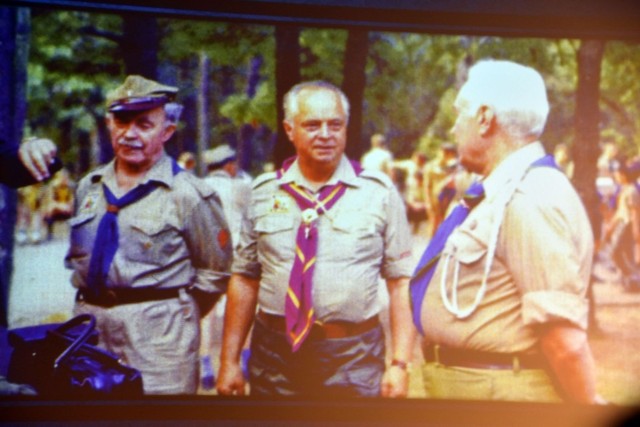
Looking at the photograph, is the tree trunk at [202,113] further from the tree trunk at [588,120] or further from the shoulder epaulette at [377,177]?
the tree trunk at [588,120]

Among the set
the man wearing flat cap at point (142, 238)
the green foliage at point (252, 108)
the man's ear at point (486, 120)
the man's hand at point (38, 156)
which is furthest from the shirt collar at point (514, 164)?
the man's hand at point (38, 156)

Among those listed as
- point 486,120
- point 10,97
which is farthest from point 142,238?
point 486,120

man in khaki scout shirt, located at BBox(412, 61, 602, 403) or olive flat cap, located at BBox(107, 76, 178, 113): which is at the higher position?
olive flat cap, located at BBox(107, 76, 178, 113)

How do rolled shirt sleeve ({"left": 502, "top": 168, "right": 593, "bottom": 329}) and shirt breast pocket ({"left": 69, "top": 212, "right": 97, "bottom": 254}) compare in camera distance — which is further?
shirt breast pocket ({"left": 69, "top": 212, "right": 97, "bottom": 254})

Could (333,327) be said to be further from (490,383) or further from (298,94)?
(298,94)

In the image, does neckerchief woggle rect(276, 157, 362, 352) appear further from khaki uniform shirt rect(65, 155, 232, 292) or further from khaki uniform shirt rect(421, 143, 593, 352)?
khaki uniform shirt rect(421, 143, 593, 352)

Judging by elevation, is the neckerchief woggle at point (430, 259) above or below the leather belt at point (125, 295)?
above

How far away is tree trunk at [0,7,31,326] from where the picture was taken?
12.5 ft

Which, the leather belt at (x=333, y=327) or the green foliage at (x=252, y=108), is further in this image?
the green foliage at (x=252, y=108)

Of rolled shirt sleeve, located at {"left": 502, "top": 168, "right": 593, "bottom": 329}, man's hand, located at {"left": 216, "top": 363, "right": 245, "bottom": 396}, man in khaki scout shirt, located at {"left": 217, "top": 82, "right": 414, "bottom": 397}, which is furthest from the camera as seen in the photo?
man's hand, located at {"left": 216, "top": 363, "right": 245, "bottom": 396}

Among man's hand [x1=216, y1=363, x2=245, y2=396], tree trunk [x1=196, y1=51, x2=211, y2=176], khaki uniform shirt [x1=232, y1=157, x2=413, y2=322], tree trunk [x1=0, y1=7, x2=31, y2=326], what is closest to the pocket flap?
khaki uniform shirt [x1=232, y1=157, x2=413, y2=322]

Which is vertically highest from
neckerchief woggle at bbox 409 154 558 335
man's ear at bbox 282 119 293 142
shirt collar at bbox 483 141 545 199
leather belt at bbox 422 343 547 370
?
man's ear at bbox 282 119 293 142

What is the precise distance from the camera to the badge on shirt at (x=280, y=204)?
382 cm

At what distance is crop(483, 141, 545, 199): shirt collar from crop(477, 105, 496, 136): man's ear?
0.45 feet
